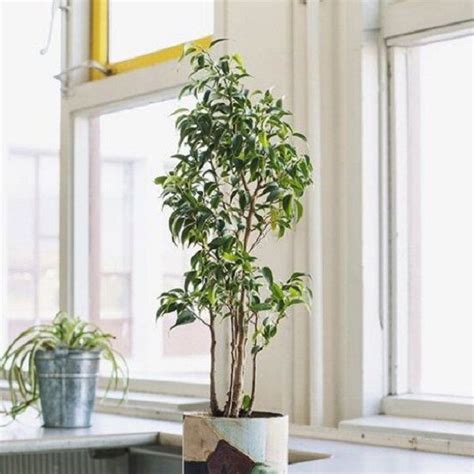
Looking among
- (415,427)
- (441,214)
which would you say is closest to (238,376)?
(415,427)

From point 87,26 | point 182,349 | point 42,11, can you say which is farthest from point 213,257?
point 42,11

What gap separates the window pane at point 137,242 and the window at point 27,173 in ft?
0.86

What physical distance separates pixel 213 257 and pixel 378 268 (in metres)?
0.95

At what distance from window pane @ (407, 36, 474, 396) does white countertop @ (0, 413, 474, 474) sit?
1.02 ft

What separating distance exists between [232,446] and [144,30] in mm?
1961

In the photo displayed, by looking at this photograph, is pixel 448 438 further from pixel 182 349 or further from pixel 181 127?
pixel 182 349

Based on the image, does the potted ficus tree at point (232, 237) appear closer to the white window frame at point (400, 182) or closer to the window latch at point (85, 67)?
the white window frame at point (400, 182)

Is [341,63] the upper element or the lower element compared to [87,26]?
lower

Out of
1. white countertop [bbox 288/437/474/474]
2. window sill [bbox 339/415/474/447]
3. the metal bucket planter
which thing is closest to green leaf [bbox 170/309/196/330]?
white countertop [bbox 288/437/474/474]

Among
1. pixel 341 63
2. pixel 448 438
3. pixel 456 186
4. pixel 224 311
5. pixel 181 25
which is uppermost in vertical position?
pixel 181 25

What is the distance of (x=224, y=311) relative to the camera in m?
1.83

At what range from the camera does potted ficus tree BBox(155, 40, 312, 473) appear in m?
1.67

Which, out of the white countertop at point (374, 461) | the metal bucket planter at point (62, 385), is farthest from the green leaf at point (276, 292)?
the metal bucket planter at point (62, 385)

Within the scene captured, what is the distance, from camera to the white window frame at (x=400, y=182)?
8.22ft
